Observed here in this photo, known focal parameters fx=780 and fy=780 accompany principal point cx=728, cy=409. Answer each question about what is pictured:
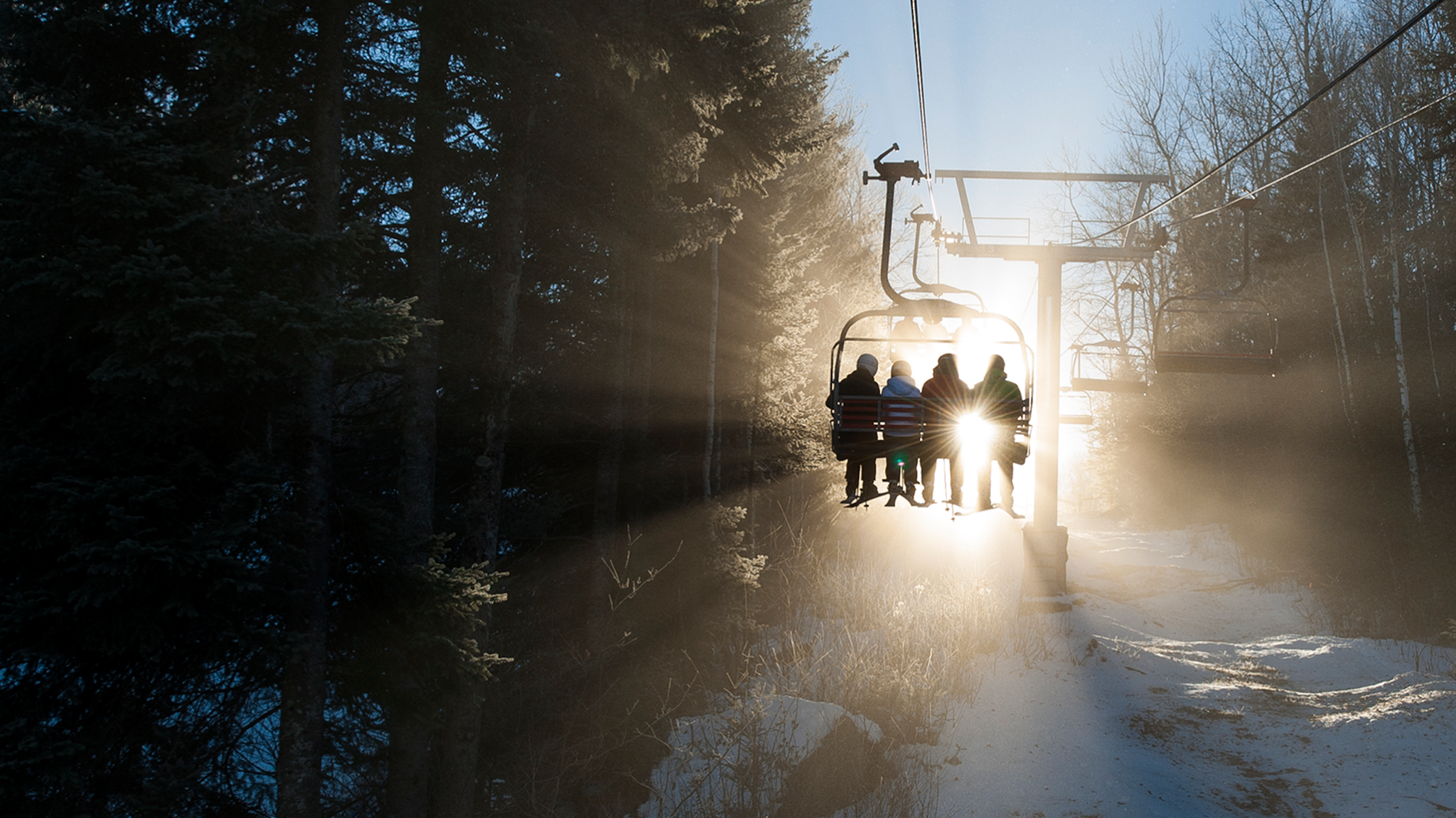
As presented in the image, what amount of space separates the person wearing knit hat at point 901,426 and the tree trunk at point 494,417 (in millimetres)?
4475

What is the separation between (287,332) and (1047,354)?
1323cm

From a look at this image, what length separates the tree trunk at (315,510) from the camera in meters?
6.44

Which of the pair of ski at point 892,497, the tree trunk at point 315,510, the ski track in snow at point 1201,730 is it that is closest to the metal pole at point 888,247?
the pair of ski at point 892,497

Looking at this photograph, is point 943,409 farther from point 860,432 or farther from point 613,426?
point 613,426

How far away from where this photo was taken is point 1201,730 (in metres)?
10.8

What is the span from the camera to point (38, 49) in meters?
5.57

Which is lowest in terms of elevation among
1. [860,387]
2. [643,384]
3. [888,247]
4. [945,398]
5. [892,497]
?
[892,497]

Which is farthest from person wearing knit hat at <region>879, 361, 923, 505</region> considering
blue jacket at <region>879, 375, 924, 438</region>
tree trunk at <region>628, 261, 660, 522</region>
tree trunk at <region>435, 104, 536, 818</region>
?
tree trunk at <region>628, 261, 660, 522</region>

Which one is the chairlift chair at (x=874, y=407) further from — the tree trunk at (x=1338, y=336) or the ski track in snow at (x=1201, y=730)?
the tree trunk at (x=1338, y=336)

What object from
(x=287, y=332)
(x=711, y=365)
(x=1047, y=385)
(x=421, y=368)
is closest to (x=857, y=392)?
(x=421, y=368)

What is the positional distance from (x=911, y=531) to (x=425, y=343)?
18189 millimetres

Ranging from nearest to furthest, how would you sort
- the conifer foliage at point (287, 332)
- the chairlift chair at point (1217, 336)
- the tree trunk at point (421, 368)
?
the conifer foliage at point (287, 332)
the tree trunk at point (421, 368)
the chairlift chair at point (1217, 336)

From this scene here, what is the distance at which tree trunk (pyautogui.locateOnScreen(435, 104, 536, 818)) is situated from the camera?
8.96 metres

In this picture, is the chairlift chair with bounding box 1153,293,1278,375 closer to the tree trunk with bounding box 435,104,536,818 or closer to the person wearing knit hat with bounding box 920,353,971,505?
the person wearing knit hat with bounding box 920,353,971,505
